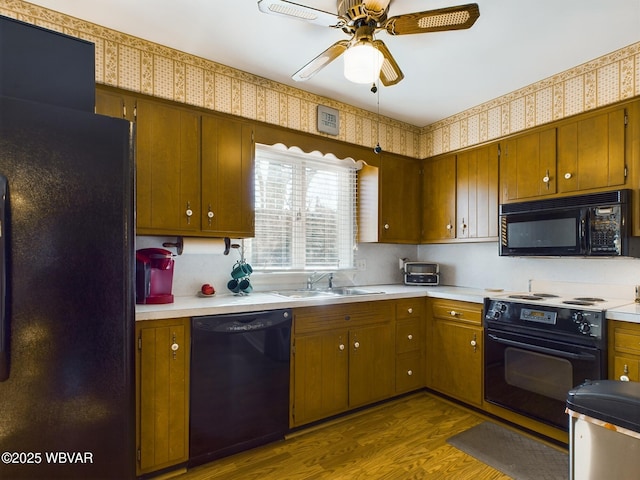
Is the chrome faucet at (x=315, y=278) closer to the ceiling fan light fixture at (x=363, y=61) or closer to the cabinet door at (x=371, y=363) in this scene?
the cabinet door at (x=371, y=363)

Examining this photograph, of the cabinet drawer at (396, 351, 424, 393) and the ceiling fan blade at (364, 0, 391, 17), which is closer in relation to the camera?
the ceiling fan blade at (364, 0, 391, 17)

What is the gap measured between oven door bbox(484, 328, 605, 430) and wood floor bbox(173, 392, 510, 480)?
36 cm

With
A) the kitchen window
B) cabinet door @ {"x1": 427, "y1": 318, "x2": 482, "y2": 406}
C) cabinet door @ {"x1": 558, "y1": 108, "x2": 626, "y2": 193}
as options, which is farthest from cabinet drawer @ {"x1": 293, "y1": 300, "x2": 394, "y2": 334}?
cabinet door @ {"x1": 558, "y1": 108, "x2": 626, "y2": 193}

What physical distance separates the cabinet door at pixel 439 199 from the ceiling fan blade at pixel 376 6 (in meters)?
1.97

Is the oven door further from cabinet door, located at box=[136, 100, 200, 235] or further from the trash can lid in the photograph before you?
cabinet door, located at box=[136, 100, 200, 235]

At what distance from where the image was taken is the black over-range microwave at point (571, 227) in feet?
7.37

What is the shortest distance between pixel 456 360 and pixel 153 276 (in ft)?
7.80

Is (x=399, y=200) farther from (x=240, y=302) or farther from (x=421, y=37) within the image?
(x=240, y=302)

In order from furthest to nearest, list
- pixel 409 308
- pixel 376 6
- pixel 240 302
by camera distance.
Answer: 1. pixel 409 308
2. pixel 240 302
3. pixel 376 6

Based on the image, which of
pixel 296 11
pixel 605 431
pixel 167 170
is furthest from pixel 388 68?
pixel 605 431

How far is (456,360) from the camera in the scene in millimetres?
2908

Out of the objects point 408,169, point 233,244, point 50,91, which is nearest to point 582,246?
point 408,169

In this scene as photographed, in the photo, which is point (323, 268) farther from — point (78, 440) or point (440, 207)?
point (78, 440)

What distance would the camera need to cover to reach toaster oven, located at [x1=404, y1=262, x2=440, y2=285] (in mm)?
3500
